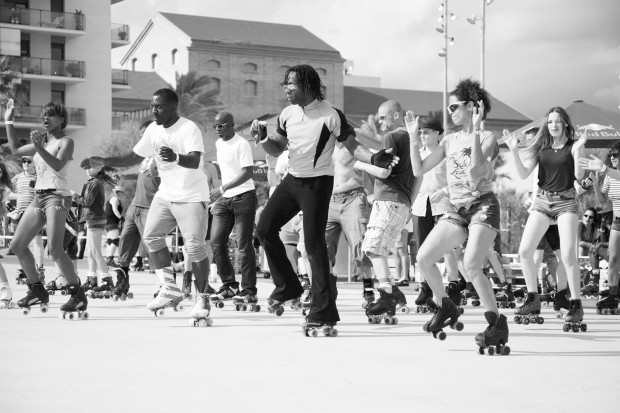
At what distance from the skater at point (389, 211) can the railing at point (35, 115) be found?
54.1 m

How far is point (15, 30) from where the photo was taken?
2542 inches

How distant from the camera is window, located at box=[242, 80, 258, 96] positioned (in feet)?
289

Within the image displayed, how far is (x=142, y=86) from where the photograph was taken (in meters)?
84.1

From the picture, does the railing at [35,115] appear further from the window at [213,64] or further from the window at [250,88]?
the window at [250,88]

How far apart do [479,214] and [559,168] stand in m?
1.99

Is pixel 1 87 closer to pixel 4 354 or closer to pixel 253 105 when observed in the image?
pixel 253 105

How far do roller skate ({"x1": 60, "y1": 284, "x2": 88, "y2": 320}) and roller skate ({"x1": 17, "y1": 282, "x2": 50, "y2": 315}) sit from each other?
595 mm

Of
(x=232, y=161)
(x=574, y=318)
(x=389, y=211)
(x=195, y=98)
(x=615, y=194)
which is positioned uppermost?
(x=195, y=98)

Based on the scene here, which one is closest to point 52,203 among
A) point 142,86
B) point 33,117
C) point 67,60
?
point 33,117

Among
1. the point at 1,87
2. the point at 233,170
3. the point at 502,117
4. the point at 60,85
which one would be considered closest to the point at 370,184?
the point at 233,170

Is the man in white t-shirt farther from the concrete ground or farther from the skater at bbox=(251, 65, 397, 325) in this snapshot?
the skater at bbox=(251, 65, 397, 325)

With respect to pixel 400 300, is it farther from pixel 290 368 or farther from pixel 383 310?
pixel 290 368

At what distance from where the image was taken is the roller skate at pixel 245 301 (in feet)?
38.7

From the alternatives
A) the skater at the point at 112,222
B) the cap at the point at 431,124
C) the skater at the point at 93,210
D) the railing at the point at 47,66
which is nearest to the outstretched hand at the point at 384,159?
the cap at the point at 431,124
